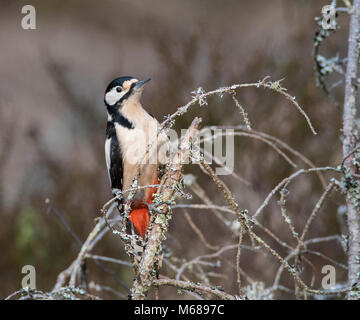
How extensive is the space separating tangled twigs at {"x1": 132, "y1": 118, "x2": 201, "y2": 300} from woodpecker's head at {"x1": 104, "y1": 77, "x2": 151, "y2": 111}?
4.11ft

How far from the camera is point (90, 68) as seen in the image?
977 cm

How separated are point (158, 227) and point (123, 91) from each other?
4.97 ft

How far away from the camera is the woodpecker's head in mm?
2967

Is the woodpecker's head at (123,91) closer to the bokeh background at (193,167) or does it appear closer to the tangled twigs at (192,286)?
the bokeh background at (193,167)

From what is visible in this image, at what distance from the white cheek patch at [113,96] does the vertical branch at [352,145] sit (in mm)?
1438

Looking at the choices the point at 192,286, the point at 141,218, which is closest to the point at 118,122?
the point at 141,218

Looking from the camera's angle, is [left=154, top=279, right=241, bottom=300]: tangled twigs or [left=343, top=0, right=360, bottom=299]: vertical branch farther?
[left=343, top=0, right=360, bottom=299]: vertical branch

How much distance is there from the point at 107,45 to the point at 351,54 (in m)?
9.55

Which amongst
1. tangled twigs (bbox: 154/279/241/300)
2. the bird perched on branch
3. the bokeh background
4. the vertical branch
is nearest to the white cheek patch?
the bird perched on branch

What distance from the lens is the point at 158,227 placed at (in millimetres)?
1612

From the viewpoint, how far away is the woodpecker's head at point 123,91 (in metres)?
2.97

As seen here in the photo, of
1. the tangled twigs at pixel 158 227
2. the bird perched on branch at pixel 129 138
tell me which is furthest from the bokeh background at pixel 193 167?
the tangled twigs at pixel 158 227

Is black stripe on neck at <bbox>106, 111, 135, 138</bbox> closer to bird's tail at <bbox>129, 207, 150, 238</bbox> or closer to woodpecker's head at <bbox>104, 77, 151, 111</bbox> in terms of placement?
woodpecker's head at <bbox>104, 77, 151, 111</bbox>

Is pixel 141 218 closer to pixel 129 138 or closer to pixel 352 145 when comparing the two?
pixel 129 138
